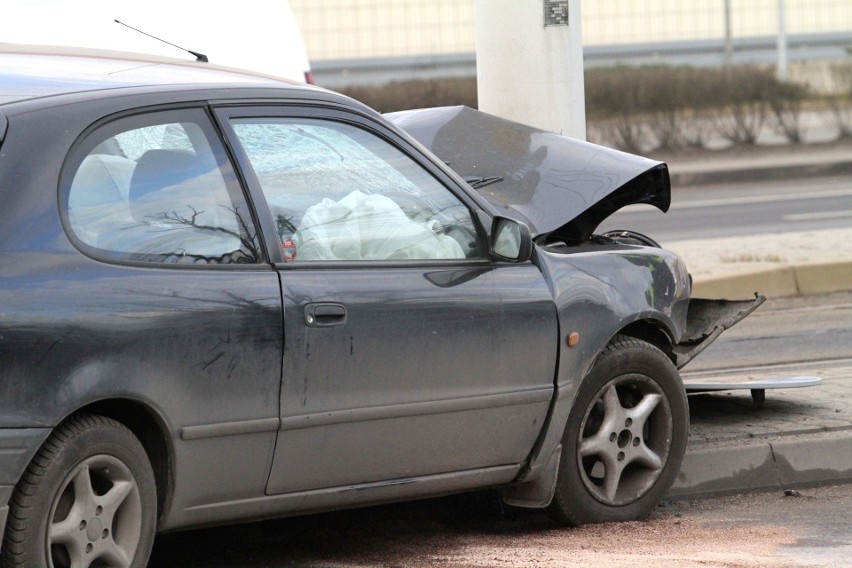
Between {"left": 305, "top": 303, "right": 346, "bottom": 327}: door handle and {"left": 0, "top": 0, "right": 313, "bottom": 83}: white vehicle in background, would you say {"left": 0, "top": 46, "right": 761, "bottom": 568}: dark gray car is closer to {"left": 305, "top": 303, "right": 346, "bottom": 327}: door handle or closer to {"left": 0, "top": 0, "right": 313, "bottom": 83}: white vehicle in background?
{"left": 305, "top": 303, "right": 346, "bottom": 327}: door handle

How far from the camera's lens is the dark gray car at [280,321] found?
3.69m

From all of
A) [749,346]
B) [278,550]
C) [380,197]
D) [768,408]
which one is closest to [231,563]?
[278,550]

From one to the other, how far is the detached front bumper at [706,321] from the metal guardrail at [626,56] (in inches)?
1239

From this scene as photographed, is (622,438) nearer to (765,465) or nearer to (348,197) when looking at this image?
(765,465)

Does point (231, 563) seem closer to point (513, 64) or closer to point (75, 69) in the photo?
A: point (75, 69)

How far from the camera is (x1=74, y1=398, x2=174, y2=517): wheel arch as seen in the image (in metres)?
3.89

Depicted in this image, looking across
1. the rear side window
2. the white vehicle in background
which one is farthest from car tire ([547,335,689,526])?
the white vehicle in background

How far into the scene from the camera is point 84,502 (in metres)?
3.71

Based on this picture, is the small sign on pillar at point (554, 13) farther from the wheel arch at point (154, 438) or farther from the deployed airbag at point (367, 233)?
the wheel arch at point (154, 438)

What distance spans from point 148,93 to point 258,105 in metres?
0.37

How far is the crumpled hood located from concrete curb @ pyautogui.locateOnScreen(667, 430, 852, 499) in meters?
1.03

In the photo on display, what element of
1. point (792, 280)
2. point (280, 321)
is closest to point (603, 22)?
point (792, 280)

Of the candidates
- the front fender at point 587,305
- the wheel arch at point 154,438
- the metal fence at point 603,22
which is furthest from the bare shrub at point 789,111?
the wheel arch at point 154,438

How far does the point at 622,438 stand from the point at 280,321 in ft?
5.27
